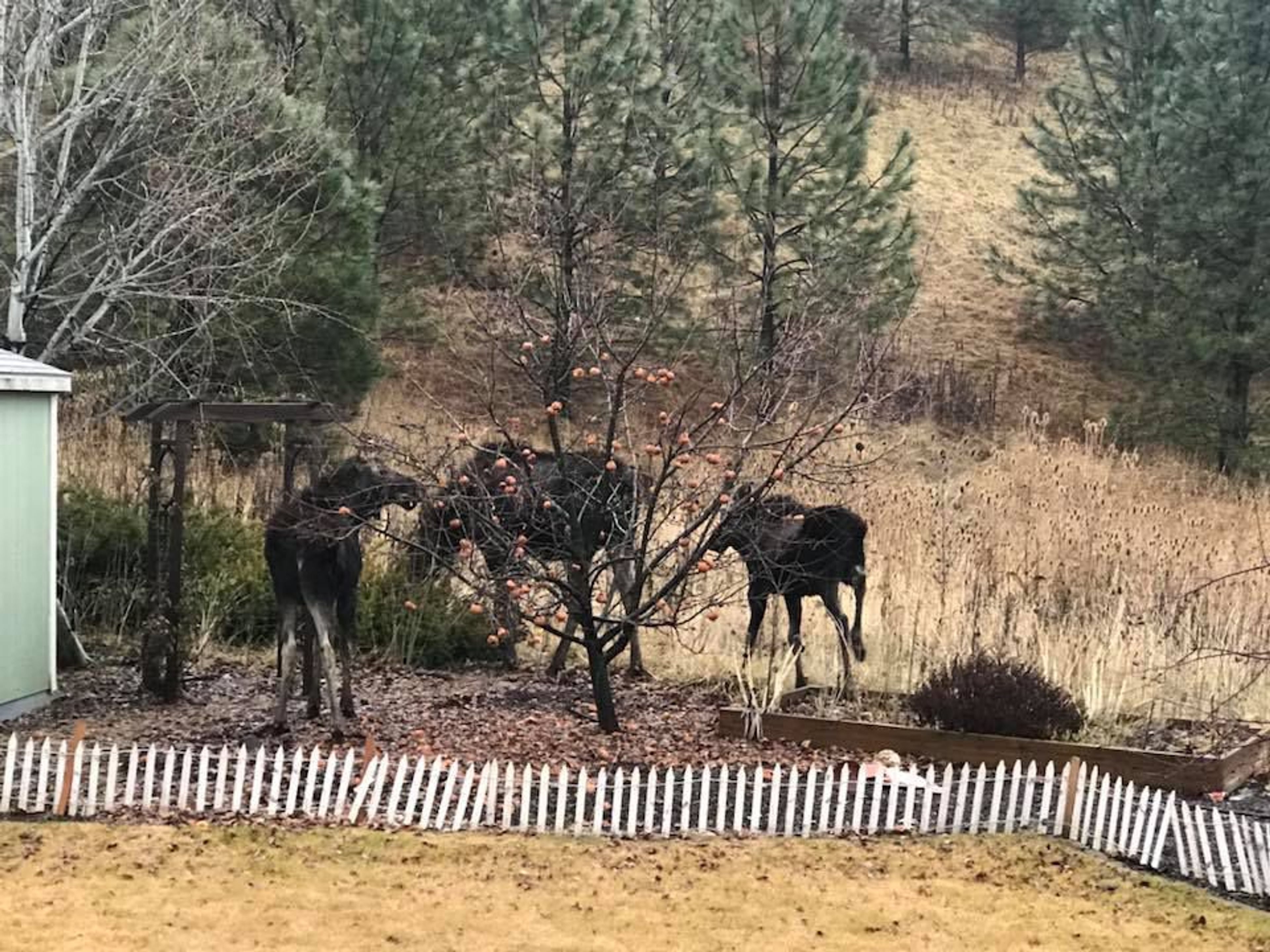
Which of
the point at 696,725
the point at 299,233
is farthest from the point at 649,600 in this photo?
the point at 299,233

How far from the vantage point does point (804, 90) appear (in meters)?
24.1

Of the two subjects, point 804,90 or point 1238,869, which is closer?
point 1238,869

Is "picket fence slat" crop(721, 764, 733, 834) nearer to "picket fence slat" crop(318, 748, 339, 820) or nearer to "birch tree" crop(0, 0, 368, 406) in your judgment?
"picket fence slat" crop(318, 748, 339, 820)

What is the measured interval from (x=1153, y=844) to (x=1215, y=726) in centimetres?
253

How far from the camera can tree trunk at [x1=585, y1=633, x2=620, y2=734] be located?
26.1ft

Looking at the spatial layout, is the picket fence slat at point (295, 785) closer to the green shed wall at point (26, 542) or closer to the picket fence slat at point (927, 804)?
the green shed wall at point (26, 542)

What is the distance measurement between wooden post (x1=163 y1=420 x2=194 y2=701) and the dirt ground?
2.70 m

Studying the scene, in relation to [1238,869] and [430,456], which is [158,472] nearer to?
[430,456]

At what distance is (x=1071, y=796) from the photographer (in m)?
6.61

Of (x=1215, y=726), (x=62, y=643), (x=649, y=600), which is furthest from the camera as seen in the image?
(x=62, y=643)

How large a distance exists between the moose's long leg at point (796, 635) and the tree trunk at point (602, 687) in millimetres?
1327

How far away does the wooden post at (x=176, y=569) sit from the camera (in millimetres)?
8523

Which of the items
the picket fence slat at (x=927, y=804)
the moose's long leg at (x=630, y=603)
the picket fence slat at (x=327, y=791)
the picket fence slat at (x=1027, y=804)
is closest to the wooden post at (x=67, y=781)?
the picket fence slat at (x=327, y=791)

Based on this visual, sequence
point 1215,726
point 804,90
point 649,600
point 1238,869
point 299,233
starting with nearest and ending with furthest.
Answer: point 1238,869 → point 649,600 → point 1215,726 → point 299,233 → point 804,90
